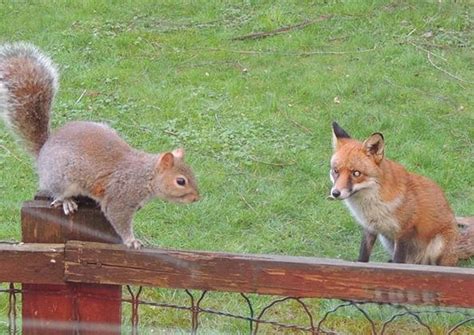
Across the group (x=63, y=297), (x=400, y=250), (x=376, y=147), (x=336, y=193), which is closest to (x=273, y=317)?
Result: (x=336, y=193)

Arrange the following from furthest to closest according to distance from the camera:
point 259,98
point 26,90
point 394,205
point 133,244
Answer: point 259,98 → point 394,205 → point 26,90 → point 133,244

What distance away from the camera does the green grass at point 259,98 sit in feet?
16.5

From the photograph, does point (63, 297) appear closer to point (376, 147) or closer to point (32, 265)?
point (32, 265)

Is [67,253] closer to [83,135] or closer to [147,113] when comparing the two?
[83,135]

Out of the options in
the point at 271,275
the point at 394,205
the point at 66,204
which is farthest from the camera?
the point at 394,205

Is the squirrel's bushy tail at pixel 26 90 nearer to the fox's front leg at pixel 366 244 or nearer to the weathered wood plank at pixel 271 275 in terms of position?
the weathered wood plank at pixel 271 275

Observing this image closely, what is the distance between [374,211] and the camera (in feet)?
13.9

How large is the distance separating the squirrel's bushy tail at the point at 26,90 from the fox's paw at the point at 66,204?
0.34m

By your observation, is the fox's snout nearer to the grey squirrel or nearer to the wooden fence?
the grey squirrel

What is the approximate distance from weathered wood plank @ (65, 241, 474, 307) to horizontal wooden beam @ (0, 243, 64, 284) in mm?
27

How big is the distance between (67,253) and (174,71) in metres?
5.43

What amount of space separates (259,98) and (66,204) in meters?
4.40

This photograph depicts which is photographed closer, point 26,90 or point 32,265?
point 32,265

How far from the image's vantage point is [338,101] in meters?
6.79
